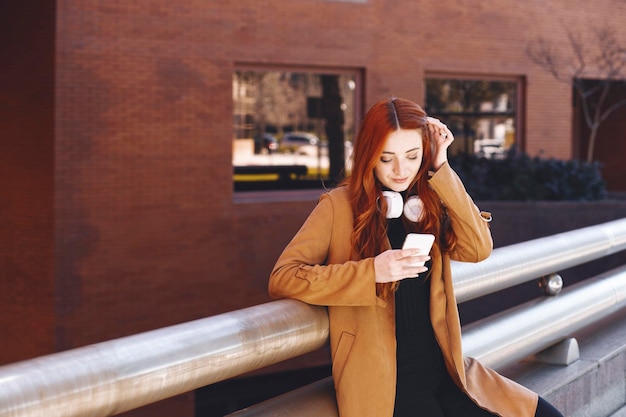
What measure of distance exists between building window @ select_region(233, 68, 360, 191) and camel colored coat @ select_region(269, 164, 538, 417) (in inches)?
428

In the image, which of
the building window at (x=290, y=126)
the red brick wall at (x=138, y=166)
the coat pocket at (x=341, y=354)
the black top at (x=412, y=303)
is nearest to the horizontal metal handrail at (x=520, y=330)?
the coat pocket at (x=341, y=354)

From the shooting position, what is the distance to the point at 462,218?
3010mm

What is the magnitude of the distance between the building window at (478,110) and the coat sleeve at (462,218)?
13.2 metres

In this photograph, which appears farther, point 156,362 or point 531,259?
point 531,259

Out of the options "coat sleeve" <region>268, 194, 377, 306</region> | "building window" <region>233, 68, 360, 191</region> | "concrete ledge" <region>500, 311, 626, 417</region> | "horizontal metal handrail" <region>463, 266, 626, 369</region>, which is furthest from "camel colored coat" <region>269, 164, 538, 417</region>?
"building window" <region>233, 68, 360, 191</region>

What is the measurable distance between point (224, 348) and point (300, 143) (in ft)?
39.8

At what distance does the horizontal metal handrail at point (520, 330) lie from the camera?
271 cm

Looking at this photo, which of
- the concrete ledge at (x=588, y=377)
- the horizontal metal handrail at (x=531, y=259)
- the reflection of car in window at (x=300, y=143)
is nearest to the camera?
the horizontal metal handrail at (x=531, y=259)

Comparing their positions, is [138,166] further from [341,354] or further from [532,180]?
[341,354]

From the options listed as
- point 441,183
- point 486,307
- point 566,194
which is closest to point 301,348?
point 441,183

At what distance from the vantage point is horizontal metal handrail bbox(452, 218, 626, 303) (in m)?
3.31

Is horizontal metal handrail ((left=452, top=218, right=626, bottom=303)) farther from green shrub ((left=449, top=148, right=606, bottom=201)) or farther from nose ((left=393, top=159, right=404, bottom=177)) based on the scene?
green shrub ((left=449, top=148, right=606, bottom=201))

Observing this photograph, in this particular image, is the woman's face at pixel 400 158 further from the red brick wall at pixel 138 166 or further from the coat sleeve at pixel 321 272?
the red brick wall at pixel 138 166

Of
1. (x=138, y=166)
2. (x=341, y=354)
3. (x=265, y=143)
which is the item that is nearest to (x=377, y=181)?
(x=341, y=354)
